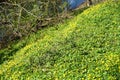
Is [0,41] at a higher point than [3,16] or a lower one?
lower

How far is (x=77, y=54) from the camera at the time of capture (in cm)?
1653

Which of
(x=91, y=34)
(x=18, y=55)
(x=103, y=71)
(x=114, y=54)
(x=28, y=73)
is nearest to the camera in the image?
(x=103, y=71)

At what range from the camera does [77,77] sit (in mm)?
13914

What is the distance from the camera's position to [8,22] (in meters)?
24.9

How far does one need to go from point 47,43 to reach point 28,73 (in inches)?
164

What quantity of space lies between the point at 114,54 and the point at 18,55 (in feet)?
24.1

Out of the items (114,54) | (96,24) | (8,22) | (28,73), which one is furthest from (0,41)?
(114,54)

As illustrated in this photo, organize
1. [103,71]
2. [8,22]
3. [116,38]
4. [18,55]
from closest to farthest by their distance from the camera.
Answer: [103,71], [116,38], [18,55], [8,22]

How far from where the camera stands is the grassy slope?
14391 mm

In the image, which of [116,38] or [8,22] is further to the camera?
[8,22]

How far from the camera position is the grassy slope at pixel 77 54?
1439 cm

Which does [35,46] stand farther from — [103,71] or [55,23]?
[103,71]

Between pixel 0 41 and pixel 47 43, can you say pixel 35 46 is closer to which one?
pixel 47 43

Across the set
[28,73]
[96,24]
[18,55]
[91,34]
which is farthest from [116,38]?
[18,55]
